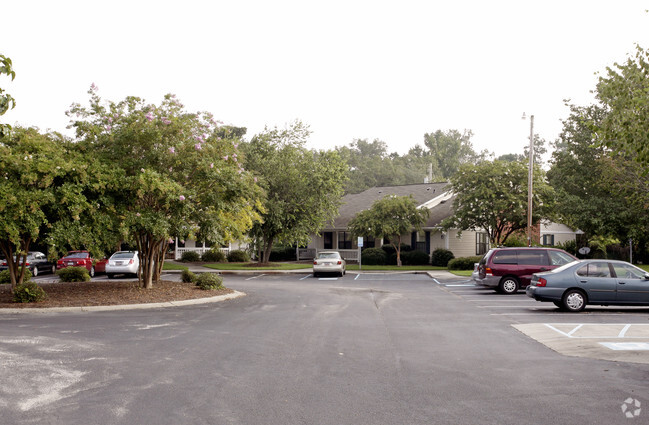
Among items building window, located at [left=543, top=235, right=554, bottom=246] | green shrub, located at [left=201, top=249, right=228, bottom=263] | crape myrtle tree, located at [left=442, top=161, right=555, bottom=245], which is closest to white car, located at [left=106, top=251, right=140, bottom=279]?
green shrub, located at [left=201, top=249, right=228, bottom=263]

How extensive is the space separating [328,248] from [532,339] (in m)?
38.8

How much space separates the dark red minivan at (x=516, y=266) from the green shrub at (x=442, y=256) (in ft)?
58.5

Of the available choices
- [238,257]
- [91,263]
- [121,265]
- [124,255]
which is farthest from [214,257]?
[121,265]

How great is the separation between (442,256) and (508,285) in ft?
60.0

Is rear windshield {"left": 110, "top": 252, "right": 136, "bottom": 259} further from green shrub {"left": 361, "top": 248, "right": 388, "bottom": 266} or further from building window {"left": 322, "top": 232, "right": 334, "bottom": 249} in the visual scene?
building window {"left": 322, "top": 232, "right": 334, "bottom": 249}

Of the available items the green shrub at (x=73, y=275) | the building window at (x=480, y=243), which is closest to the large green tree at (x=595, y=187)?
the building window at (x=480, y=243)

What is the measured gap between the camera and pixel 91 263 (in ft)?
108

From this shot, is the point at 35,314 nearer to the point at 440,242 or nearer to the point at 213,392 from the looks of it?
the point at 213,392

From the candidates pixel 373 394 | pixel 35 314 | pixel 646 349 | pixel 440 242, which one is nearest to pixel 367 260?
pixel 440 242

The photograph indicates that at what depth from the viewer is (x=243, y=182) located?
1861cm

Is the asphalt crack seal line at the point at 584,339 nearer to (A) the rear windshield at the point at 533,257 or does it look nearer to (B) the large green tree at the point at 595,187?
(A) the rear windshield at the point at 533,257

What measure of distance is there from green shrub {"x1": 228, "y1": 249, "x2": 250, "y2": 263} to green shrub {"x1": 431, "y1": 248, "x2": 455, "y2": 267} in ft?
50.4

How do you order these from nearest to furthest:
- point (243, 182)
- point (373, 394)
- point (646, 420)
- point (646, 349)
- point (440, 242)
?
1. point (646, 420)
2. point (373, 394)
3. point (646, 349)
4. point (243, 182)
5. point (440, 242)

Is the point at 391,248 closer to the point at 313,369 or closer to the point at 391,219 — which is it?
the point at 391,219
